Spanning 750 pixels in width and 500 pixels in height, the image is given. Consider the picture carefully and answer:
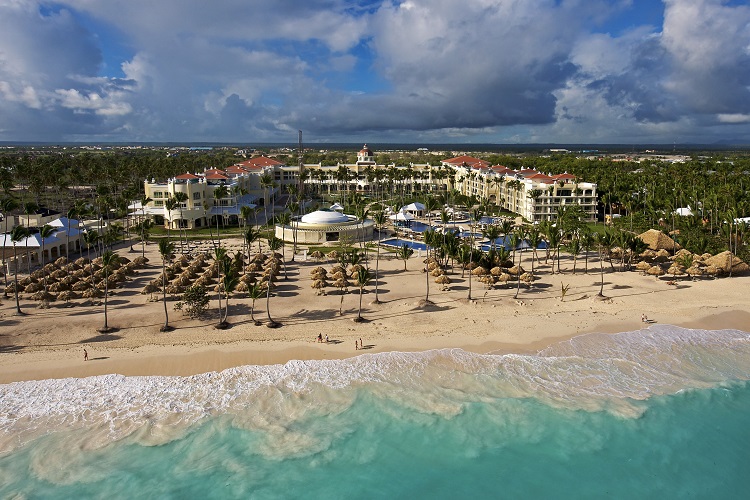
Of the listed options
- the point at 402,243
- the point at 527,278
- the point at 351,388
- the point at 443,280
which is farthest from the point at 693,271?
the point at 351,388

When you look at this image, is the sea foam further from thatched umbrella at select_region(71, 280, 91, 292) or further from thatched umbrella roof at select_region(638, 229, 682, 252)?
thatched umbrella roof at select_region(638, 229, 682, 252)

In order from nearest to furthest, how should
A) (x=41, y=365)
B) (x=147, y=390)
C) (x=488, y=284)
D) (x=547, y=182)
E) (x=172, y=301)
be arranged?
1. (x=147, y=390)
2. (x=41, y=365)
3. (x=172, y=301)
4. (x=488, y=284)
5. (x=547, y=182)

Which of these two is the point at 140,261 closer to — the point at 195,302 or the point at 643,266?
the point at 195,302

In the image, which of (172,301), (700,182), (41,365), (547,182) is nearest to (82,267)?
(172,301)

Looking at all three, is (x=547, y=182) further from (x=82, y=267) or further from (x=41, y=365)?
(x=41, y=365)

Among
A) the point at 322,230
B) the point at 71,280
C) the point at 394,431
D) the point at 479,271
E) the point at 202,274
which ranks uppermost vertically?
the point at 322,230

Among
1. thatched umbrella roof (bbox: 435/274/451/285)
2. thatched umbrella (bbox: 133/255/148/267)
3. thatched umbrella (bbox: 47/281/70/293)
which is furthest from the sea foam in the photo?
thatched umbrella (bbox: 133/255/148/267)
